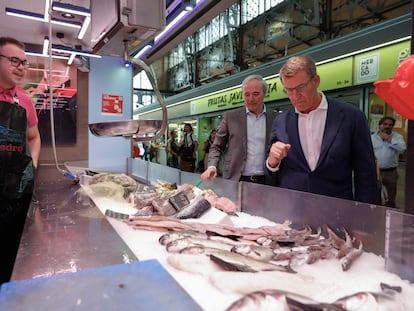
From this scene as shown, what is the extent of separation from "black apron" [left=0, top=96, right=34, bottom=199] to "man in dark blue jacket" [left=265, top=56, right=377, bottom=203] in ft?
4.34

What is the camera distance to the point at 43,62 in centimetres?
570

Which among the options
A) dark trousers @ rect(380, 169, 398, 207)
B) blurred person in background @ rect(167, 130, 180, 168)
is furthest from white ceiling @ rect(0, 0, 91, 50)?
dark trousers @ rect(380, 169, 398, 207)

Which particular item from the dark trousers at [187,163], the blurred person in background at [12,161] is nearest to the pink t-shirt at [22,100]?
the blurred person in background at [12,161]

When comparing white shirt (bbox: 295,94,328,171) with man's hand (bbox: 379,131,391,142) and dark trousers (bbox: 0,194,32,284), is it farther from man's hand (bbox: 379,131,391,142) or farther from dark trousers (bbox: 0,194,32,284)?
man's hand (bbox: 379,131,391,142)

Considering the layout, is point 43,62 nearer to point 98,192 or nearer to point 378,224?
point 98,192

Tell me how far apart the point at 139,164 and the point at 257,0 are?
6.59 m

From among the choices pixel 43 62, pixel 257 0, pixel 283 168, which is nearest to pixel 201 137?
pixel 257 0

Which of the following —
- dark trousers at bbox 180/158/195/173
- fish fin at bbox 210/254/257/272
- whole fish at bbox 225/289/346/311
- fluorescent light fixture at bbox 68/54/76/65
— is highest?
fluorescent light fixture at bbox 68/54/76/65

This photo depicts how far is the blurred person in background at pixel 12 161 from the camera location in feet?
5.23

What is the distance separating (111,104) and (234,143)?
4024 millimetres

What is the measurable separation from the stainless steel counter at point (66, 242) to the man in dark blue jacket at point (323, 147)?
96cm

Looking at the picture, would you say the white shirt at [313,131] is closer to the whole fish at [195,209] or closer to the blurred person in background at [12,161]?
the whole fish at [195,209]

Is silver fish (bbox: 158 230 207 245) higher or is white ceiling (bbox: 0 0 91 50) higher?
white ceiling (bbox: 0 0 91 50)

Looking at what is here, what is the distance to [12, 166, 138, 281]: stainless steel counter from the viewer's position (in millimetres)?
804
